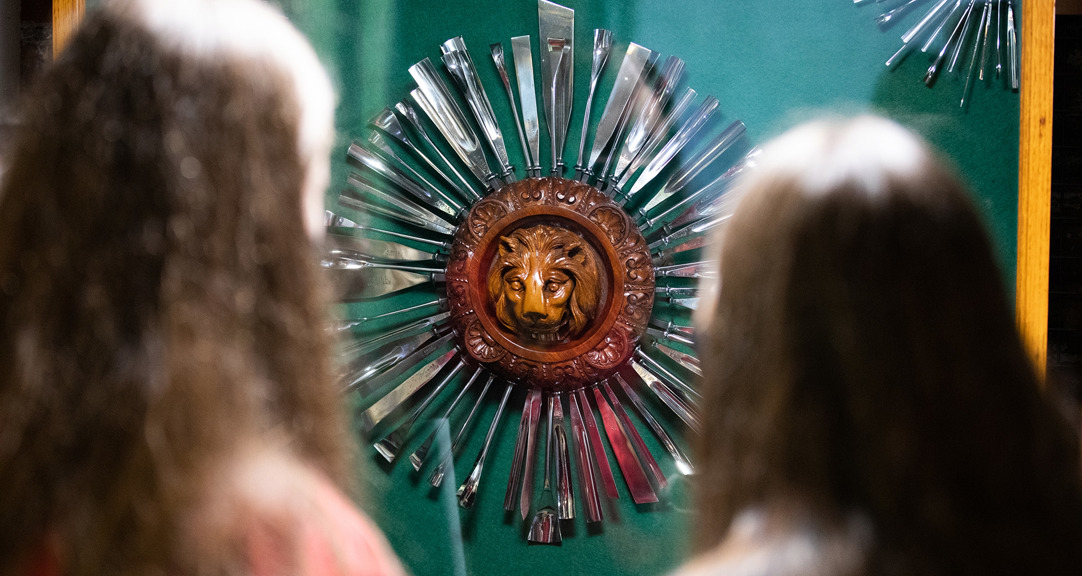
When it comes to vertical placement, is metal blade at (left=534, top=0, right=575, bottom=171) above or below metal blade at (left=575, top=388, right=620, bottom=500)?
above

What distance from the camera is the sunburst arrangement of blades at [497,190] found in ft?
4.53

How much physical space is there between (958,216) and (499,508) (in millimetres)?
Answer: 955

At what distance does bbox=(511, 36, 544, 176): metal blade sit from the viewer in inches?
54.7

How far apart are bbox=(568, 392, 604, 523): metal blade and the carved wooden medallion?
2.5 inches

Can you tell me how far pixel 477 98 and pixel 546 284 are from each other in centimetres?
32

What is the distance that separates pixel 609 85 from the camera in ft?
4.54

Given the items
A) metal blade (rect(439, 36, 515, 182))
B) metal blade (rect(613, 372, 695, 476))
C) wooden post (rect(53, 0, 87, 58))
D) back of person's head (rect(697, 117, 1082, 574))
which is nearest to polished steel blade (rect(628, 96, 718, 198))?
metal blade (rect(439, 36, 515, 182))

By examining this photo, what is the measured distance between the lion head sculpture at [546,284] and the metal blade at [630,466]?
17cm

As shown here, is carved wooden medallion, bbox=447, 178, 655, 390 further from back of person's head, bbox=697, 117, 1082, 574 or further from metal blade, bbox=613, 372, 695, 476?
back of person's head, bbox=697, 117, 1082, 574

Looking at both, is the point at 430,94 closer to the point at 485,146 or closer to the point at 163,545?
the point at 485,146

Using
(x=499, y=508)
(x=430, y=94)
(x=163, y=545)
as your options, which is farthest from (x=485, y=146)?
(x=163, y=545)

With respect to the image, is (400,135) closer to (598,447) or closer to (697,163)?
(697,163)

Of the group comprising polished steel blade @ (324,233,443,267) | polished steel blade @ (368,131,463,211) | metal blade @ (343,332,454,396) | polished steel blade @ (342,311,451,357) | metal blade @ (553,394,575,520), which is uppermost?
polished steel blade @ (368,131,463,211)

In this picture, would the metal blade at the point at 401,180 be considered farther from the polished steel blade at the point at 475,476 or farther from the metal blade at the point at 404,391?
the polished steel blade at the point at 475,476
